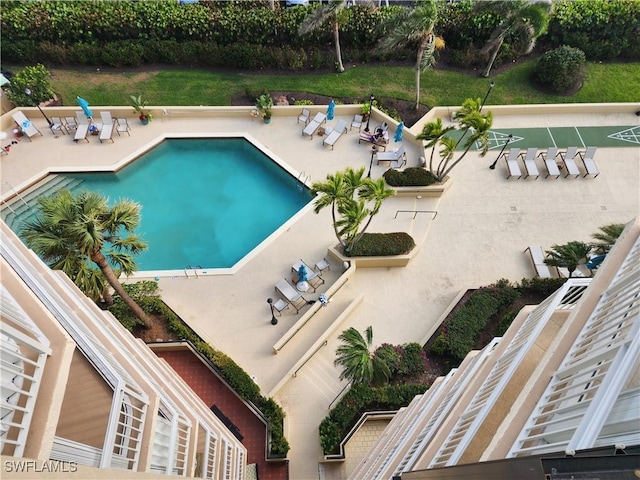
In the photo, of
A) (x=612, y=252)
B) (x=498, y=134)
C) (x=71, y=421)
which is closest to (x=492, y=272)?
(x=498, y=134)

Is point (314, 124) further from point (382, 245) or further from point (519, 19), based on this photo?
point (519, 19)

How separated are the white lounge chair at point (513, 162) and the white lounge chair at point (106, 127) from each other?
24.3 m

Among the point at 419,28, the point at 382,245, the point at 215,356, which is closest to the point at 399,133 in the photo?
the point at 419,28

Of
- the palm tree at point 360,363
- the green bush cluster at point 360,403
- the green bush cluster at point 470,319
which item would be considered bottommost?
the green bush cluster at point 360,403

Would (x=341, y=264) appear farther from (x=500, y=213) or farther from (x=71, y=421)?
(x=71, y=421)

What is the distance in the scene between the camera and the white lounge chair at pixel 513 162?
23.1 m

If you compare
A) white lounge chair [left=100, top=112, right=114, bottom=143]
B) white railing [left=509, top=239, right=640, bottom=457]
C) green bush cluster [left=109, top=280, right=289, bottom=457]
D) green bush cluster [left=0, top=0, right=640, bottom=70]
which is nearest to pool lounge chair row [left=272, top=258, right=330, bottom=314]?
green bush cluster [left=109, top=280, right=289, bottom=457]

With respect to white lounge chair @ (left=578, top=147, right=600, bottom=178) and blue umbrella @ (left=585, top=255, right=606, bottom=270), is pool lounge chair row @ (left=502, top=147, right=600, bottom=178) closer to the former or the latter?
white lounge chair @ (left=578, top=147, right=600, bottom=178)

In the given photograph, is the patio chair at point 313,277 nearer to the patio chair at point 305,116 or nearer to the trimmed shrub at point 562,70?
the patio chair at point 305,116

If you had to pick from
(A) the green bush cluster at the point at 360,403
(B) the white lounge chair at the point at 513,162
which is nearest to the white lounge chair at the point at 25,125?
(A) the green bush cluster at the point at 360,403

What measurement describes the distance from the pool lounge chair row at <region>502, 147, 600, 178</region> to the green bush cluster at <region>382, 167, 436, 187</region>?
517 cm

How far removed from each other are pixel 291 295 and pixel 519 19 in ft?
71.5

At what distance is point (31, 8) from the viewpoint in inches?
1041

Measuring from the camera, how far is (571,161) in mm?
23484
